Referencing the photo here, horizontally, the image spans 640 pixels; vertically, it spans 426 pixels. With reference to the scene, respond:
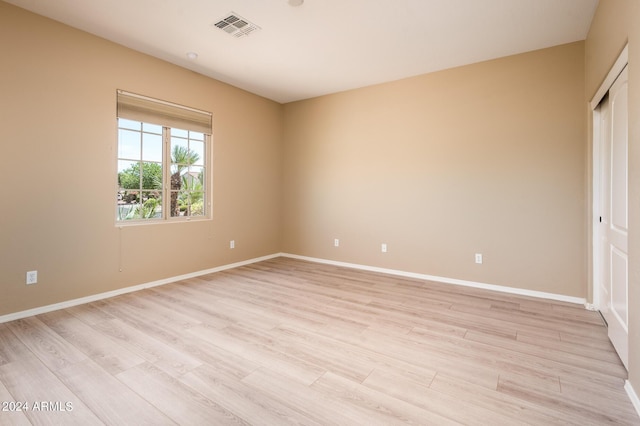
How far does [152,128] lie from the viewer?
12.6 feet

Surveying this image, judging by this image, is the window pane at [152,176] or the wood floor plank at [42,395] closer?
the wood floor plank at [42,395]

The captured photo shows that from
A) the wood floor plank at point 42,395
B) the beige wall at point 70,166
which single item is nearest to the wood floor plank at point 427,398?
the wood floor plank at point 42,395

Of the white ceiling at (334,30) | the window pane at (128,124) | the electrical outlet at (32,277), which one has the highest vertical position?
the white ceiling at (334,30)

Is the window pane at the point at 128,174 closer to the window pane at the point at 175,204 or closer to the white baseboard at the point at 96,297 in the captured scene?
the window pane at the point at 175,204

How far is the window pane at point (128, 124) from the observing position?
3.53 metres

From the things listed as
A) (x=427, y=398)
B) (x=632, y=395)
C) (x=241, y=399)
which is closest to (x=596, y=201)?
(x=632, y=395)

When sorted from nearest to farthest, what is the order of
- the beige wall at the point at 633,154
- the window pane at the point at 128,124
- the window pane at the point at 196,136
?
the beige wall at the point at 633,154
the window pane at the point at 128,124
the window pane at the point at 196,136

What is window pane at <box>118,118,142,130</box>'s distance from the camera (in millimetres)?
3529

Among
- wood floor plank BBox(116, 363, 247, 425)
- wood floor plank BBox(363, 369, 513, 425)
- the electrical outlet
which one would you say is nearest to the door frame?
wood floor plank BBox(363, 369, 513, 425)

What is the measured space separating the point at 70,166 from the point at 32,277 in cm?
112

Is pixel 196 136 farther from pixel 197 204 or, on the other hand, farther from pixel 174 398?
pixel 174 398

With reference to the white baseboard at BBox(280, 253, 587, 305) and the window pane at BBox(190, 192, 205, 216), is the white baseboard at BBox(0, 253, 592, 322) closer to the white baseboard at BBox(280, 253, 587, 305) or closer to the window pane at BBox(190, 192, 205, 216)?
the white baseboard at BBox(280, 253, 587, 305)

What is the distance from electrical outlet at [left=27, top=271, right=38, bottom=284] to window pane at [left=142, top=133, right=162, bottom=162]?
5.27ft

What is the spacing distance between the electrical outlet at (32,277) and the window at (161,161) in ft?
2.97
